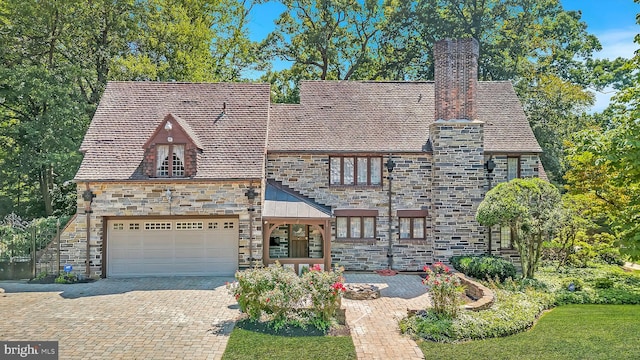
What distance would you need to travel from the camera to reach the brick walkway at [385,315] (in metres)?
9.00

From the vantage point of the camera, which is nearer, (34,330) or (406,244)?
(34,330)

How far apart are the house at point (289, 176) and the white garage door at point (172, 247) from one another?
0.12 feet

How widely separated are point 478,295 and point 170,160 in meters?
11.1

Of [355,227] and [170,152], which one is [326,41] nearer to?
[355,227]

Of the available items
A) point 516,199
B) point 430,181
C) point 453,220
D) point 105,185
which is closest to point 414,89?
point 430,181

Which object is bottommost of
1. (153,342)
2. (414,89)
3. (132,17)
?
(153,342)

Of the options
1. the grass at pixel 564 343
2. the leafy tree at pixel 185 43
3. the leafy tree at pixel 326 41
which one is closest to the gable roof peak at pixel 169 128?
the grass at pixel 564 343

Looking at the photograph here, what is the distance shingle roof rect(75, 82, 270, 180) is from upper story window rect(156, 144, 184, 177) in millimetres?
A: 706

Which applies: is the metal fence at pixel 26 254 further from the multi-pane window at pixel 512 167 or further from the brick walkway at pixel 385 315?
the multi-pane window at pixel 512 167

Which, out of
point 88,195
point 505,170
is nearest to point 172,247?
point 88,195

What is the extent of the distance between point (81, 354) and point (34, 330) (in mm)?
2237

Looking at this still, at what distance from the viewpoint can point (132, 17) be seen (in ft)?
87.4

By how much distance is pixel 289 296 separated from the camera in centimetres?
1025

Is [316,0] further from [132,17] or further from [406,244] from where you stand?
[406,244]
